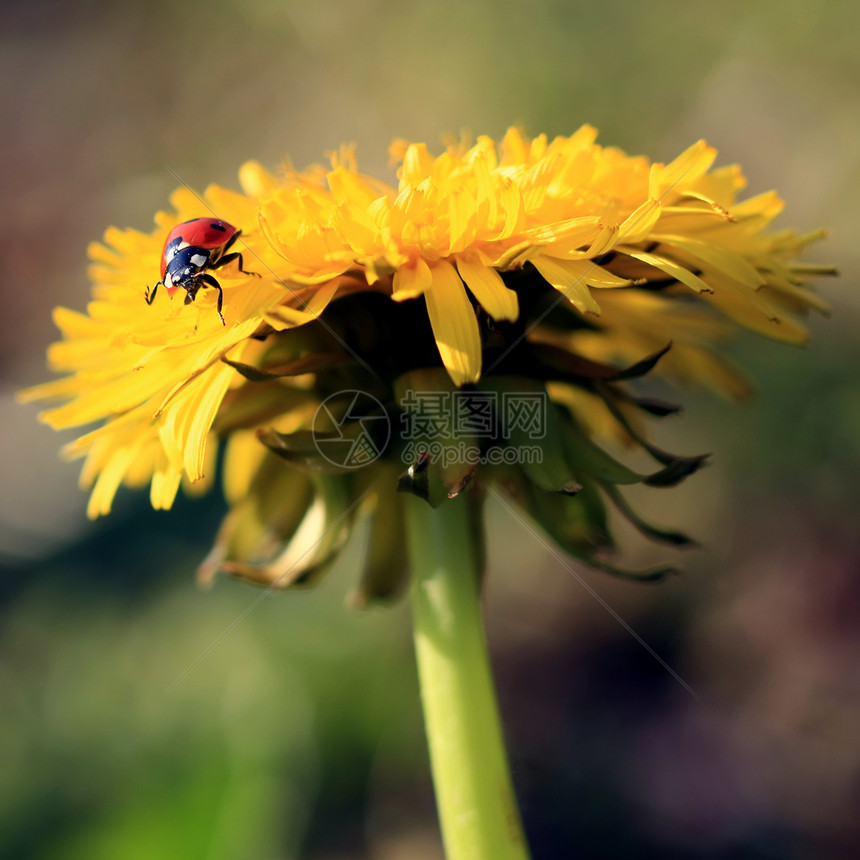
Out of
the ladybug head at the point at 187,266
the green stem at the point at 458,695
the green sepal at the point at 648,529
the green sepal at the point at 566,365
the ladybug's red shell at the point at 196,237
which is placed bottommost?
the green stem at the point at 458,695

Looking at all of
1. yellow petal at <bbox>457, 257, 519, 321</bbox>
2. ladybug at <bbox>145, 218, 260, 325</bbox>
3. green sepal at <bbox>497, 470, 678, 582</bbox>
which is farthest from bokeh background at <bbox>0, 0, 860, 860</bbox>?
yellow petal at <bbox>457, 257, 519, 321</bbox>

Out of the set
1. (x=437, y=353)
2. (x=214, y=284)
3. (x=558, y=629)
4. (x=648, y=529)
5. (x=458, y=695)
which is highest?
(x=214, y=284)

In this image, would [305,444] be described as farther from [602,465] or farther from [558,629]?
[558,629]

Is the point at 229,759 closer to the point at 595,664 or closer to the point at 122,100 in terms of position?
the point at 595,664

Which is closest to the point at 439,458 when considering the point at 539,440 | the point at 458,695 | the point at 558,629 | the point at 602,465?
the point at 539,440

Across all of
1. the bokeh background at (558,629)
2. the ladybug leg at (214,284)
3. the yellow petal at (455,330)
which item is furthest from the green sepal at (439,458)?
the bokeh background at (558,629)

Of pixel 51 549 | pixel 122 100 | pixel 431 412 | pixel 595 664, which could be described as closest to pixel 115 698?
pixel 51 549

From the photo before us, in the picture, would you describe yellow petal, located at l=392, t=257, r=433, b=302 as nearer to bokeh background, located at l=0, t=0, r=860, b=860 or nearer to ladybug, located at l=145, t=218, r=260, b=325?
ladybug, located at l=145, t=218, r=260, b=325

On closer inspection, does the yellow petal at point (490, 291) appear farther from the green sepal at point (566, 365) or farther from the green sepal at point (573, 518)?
the green sepal at point (573, 518)
